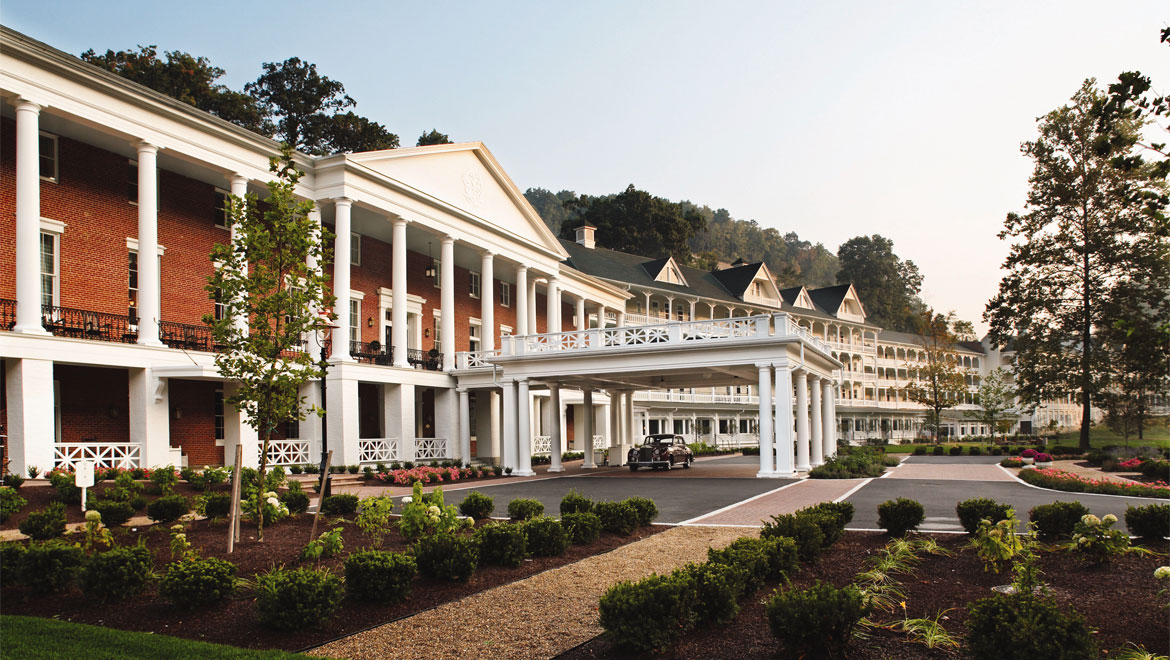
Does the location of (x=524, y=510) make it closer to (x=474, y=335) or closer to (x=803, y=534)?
(x=803, y=534)

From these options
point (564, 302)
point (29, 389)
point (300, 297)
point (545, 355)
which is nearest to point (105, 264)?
point (29, 389)

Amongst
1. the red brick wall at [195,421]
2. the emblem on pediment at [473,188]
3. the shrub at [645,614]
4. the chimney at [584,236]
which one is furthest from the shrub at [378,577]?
the chimney at [584,236]

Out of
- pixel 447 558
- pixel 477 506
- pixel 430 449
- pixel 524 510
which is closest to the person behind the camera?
pixel 447 558

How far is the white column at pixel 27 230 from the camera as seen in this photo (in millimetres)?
19453

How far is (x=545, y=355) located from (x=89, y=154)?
15.3m

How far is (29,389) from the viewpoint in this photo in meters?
19.4

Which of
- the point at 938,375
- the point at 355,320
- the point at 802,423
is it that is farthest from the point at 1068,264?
the point at 355,320

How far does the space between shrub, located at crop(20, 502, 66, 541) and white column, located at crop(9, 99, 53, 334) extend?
923 centimetres

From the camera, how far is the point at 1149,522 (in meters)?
10.1

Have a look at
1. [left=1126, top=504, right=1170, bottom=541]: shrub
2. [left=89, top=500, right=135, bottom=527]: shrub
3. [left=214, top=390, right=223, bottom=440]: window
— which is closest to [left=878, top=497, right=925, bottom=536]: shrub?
[left=1126, top=504, right=1170, bottom=541]: shrub

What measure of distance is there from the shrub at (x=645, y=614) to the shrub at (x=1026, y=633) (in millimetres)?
2169

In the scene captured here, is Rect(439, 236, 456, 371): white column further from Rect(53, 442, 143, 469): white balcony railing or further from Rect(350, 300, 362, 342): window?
Rect(53, 442, 143, 469): white balcony railing

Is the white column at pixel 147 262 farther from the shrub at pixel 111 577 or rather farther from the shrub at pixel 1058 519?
the shrub at pixel 1058 519

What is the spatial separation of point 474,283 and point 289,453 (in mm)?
16768
